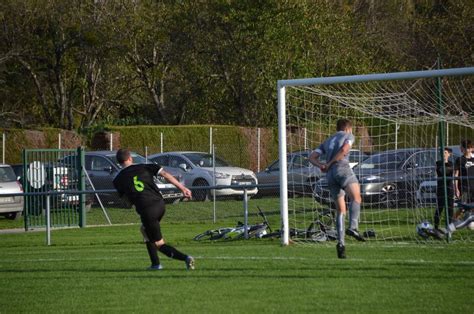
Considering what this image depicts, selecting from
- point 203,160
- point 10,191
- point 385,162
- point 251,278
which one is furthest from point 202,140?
point 251,278

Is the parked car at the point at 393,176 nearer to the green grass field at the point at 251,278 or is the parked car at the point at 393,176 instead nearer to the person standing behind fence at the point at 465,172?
Answer: the person standing behind fence at the point at 465,172

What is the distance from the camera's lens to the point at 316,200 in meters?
20.7

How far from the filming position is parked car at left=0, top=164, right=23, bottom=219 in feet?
89.1

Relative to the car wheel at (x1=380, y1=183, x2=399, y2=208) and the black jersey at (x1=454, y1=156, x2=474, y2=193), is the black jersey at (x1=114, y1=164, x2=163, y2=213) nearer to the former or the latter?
the black jersey at (x1=454, y1=156, x2=474, y2=193)

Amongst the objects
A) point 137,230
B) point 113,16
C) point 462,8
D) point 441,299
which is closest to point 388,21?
point 462,8

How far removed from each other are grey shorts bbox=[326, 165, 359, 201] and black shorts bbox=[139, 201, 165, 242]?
2790 millimetres

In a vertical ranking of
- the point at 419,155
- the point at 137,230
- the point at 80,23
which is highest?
the point at 80,23

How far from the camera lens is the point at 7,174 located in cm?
2828

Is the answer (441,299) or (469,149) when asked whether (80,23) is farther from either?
(441,299)

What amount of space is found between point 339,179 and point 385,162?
7609 millimetres

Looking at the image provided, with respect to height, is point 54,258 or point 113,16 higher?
point 113,16

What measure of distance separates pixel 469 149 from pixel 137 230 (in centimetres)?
804

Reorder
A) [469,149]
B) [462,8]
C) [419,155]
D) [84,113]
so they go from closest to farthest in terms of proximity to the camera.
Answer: [469,149], [419,155], [462,8], [84,113]

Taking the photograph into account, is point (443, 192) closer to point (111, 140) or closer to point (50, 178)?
point (50, 178)
